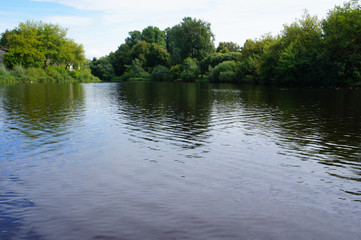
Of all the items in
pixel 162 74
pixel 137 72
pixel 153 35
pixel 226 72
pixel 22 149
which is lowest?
pixel 22 149

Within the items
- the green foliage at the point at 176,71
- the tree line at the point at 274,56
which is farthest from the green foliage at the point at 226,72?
the green foliage at the point at 176,71

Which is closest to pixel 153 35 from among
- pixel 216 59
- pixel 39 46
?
pixel 216 59

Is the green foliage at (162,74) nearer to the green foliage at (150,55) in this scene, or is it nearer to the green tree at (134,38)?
the green foliage at (150,55)

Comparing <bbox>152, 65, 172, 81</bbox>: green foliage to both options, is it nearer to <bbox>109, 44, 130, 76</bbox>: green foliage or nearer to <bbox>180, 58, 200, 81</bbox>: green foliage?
<bbox>180, 58, 200, 81</bbox>: green foliage

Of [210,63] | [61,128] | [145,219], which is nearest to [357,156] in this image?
[145,219]

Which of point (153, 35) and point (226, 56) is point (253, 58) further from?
point (153, 35)

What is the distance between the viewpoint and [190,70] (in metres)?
93.4

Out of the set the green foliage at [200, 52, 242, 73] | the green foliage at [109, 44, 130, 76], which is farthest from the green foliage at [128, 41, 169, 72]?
the green foliage at [200, 52, 242, 73]

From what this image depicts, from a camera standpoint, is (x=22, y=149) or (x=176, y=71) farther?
(x=176, y=71)

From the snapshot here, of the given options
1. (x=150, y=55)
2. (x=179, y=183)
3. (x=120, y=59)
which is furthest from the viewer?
(x=120, y=59)

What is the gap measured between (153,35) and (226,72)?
245 ft

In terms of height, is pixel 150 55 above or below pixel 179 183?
above

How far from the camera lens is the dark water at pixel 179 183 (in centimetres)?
544

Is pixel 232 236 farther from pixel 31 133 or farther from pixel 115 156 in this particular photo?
pixel 31 133
